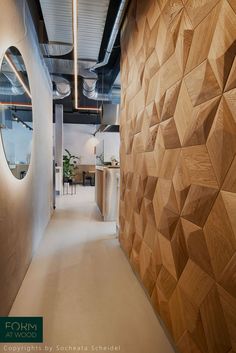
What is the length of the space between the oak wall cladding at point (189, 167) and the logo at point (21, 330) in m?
1.02

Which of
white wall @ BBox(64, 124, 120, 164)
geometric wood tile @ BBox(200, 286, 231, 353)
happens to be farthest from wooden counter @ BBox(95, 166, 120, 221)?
white wall @ BBox(64, 124, 120, 164)

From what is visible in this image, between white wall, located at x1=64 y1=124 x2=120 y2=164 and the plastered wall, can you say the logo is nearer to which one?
the plastered wall

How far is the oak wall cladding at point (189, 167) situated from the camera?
1.07 metres

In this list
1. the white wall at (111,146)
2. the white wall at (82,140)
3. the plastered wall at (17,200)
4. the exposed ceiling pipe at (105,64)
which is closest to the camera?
the plastered wall at (17,200)

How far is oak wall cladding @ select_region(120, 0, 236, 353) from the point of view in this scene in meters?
1.07

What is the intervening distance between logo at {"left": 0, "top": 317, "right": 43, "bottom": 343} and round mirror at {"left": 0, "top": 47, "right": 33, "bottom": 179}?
1269mm

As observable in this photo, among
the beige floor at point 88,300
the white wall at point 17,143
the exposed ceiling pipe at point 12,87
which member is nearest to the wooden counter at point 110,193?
the beige floor at point 88,300

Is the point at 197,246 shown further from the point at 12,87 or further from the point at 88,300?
the point at 12,87

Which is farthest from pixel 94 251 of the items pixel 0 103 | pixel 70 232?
pixel 0 103

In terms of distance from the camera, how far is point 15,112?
2.31 metres

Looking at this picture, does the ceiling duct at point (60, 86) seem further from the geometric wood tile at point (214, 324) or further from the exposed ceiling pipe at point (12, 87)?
the geometric wood tile at point (214, 324)

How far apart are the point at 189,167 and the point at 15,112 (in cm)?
192

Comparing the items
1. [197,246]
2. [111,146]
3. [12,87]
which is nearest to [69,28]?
[12,87]

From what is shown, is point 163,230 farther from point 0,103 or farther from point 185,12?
point 0,103
